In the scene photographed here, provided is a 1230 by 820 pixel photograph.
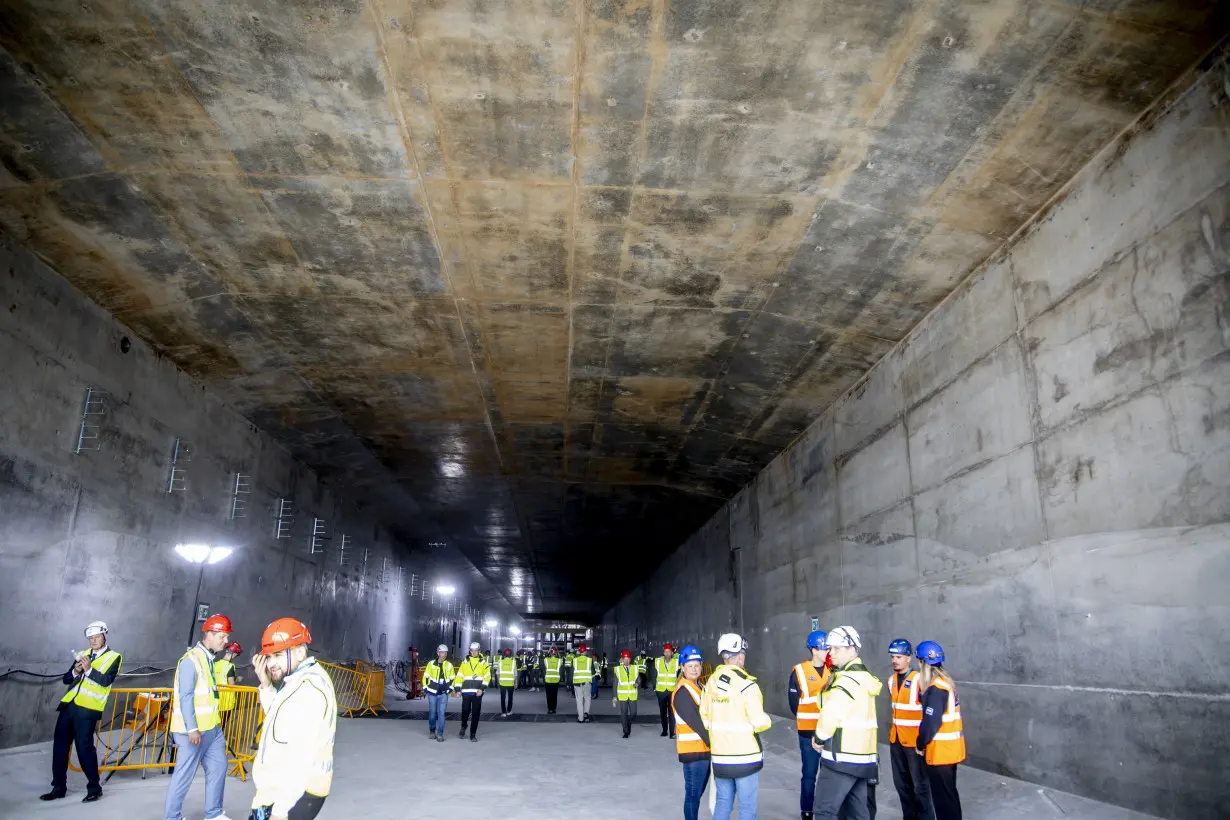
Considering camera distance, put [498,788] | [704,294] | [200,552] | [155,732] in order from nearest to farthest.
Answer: [498,788]
[155,732]
[704,294]
[200,552]

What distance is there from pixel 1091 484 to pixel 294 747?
701 centimetres

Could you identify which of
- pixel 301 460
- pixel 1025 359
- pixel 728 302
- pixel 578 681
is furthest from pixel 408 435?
pixel 1025 359

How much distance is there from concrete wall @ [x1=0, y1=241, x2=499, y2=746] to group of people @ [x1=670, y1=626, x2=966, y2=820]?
27.8 feet

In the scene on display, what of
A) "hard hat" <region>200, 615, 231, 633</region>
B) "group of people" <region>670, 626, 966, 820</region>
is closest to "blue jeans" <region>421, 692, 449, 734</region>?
"hard hat" <region>200, 615, 231, 633</region>

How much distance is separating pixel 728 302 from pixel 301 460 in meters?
13.2

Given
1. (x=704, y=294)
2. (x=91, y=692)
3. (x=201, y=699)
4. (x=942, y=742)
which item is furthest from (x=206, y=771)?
(x=704, y=294)

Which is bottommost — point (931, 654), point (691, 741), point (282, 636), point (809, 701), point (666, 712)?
point (666, 712)

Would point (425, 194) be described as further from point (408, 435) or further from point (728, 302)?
point (408, 435)

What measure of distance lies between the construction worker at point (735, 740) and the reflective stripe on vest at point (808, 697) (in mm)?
2443

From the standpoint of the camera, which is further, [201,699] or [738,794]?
[201,699]

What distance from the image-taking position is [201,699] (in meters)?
7.01

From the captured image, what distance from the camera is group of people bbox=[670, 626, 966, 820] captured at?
5969 mm

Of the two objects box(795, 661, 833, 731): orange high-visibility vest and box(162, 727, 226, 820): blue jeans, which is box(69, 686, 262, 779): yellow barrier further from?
box(795, 661, 833, 731): orange high-visibility vest

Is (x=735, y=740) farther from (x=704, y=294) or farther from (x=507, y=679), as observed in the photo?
(x=507, y=679)
